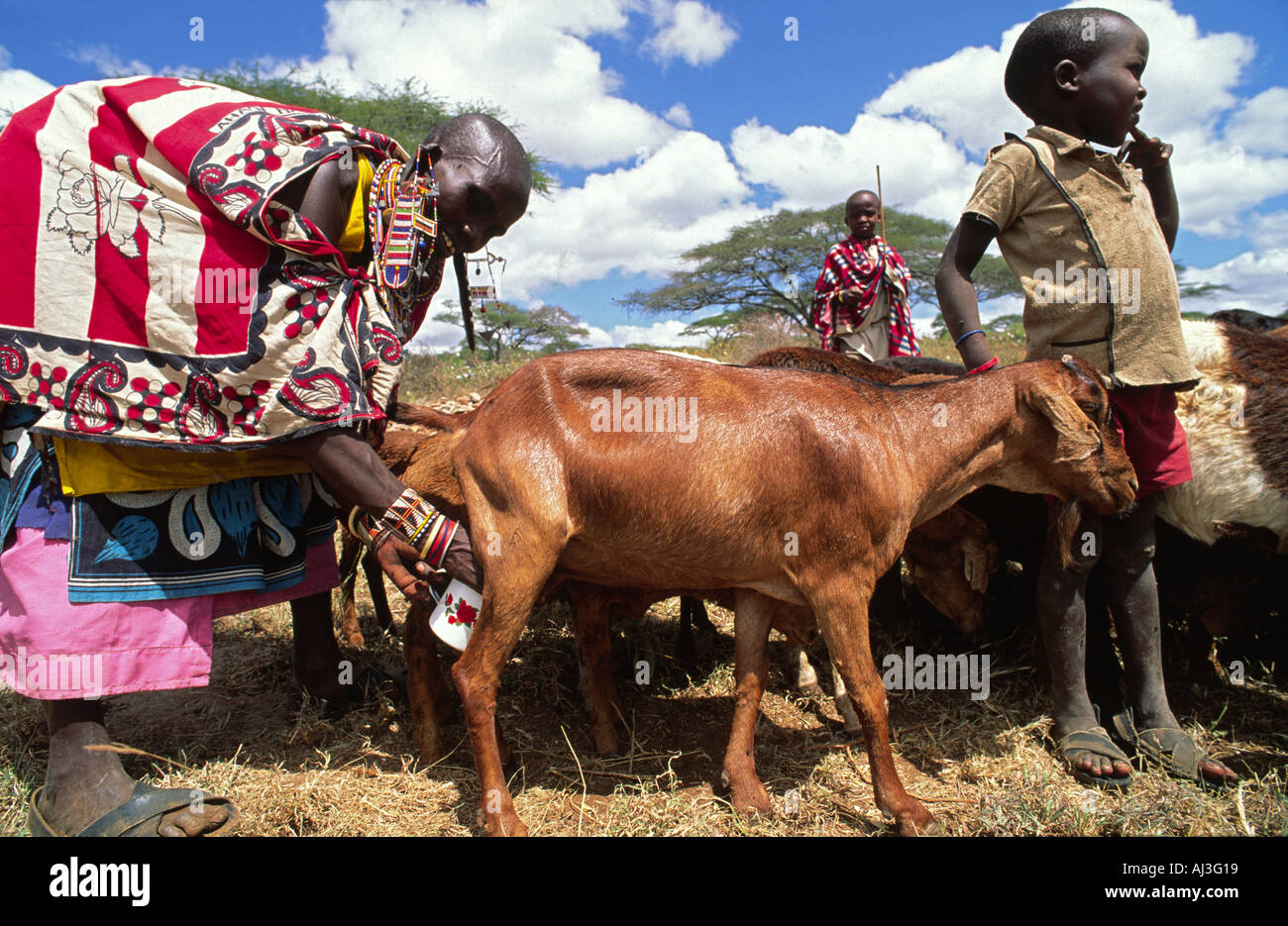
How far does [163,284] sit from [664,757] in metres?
→ 2.60

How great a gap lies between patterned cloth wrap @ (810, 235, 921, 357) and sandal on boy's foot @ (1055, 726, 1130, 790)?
4889 millimetres

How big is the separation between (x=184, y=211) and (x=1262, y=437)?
13.5ft

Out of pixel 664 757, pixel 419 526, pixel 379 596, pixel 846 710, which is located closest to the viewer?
pixel 419 526

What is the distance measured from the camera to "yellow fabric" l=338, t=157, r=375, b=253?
2793 mm

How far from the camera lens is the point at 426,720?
131 inches

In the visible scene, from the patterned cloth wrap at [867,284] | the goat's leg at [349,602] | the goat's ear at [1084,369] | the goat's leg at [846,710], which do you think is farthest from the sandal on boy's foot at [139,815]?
the patterned cloth wrap at [867,284]

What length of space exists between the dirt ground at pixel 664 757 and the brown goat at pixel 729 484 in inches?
12.8

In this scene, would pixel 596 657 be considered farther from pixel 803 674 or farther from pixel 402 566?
pixel 803 674

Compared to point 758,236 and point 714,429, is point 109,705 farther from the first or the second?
point 758,236

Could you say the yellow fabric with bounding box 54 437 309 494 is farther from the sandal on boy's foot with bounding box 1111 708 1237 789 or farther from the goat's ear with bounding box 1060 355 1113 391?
the sandal on boy's foot with bounding box 1111 708 1237 789

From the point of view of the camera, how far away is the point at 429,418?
3.11 metres

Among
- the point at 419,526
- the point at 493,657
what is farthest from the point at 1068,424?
the point at 419,526

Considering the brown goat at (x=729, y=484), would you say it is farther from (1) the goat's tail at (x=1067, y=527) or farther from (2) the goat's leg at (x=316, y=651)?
(2) the goat's leg at (x=316, y=651)
